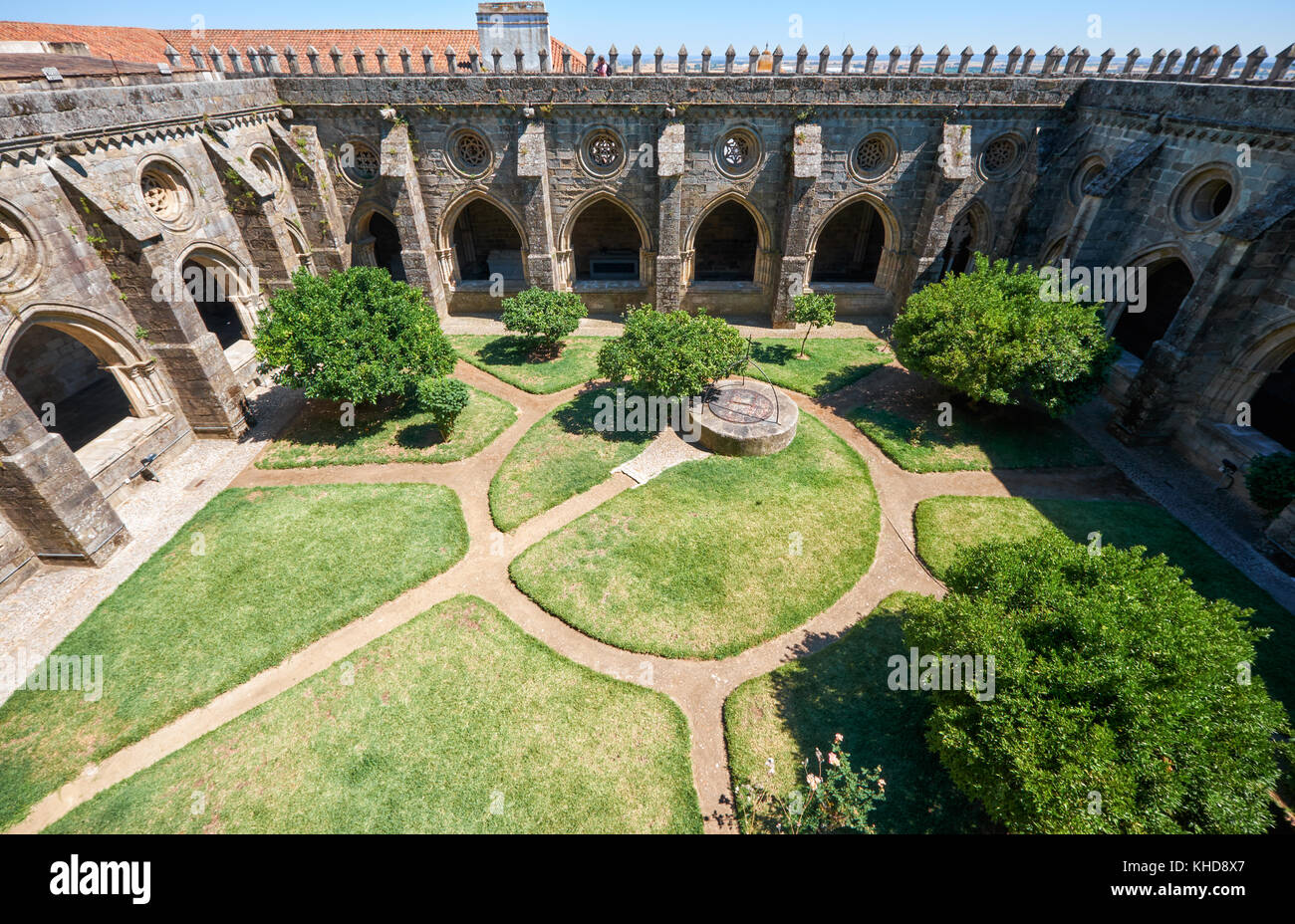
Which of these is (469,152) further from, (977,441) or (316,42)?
(977,441)

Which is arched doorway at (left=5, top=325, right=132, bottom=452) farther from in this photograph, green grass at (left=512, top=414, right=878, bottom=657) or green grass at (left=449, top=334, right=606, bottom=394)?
green grass at (left=512, top=414, right=878, bottom=657)

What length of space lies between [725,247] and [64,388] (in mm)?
31590

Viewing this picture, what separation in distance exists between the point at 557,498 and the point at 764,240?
676 inches

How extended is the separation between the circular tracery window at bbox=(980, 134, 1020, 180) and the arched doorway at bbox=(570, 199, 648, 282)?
17174 mm

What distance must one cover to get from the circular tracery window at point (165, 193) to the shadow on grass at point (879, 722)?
23.7 m

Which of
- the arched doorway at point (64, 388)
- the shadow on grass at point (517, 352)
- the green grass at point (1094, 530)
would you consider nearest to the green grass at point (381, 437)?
the shadow on grass at point (517, 352)

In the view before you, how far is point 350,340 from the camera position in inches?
736

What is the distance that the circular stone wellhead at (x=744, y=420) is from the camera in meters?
19.8

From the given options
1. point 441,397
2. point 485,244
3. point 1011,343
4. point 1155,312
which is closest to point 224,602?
point 441,397

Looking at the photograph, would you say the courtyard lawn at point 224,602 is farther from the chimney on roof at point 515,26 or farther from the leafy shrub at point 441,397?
the chimney on roof at point 515,26

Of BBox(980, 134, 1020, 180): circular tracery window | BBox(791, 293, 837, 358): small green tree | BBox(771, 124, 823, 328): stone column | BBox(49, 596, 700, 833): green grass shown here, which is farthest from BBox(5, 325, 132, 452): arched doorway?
BBox(980, 134, 1020, 180): circular tracery window

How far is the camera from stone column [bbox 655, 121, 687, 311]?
2422cm

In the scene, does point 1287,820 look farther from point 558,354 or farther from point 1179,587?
point 558,354
